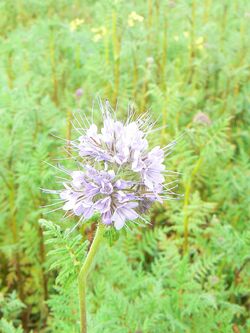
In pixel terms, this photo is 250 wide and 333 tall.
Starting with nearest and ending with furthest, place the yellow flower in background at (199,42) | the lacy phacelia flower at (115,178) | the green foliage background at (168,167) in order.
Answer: the lacy phacelia flower at (115,178), the green foliage background at (168,167), the yellow flower in background at (199,42)

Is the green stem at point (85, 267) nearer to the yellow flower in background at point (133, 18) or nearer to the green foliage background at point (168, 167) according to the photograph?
the green foliage background at point (168, 167)

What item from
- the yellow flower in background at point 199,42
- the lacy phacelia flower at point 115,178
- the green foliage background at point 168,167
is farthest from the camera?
the yellow flower in background at point 199,42

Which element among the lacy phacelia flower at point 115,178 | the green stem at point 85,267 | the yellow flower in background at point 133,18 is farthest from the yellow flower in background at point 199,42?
the green stem at point 85,267

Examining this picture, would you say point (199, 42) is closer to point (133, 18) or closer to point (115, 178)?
point (133, 18)

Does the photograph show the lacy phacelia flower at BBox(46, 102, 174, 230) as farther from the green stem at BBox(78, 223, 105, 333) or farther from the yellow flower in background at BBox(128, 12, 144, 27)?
the yellow flower in background at BBox(128, 12, 144, 27)

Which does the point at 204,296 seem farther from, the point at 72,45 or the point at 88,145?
the point at 72,45

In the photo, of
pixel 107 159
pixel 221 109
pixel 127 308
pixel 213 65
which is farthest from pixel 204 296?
pixel 213 65

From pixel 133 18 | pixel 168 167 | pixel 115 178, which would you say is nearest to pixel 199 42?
pixel 133 18
